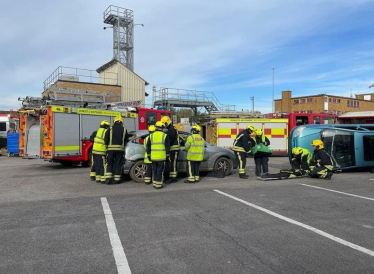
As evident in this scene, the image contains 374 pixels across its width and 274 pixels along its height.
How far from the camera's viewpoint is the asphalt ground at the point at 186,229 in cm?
333

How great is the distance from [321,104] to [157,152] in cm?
4348

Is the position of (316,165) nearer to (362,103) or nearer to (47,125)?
(47,125)

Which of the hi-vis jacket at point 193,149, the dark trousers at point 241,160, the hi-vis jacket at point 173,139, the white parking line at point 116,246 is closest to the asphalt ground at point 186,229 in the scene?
the white parking line at point 116,246

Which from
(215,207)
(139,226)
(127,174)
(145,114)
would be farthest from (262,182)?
(145,114)

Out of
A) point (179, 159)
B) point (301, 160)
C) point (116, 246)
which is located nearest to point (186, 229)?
point (116, 246)

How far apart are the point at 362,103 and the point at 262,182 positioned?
2004 inches

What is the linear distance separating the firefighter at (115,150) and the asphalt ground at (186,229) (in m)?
0.44

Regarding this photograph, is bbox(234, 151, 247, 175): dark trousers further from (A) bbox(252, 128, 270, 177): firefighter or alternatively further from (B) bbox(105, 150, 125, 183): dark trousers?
(B) bbox(105, 150, 125, 183): dark trousers

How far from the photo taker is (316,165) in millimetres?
9172

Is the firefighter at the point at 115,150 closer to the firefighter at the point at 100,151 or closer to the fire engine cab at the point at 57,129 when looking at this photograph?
the firefighter at the point at 100,151

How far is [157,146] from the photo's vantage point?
7266mm

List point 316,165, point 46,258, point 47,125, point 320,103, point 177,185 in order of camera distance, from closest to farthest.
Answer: point 46,258 < point 177,185 < point 316,165 < point 47,125 < point 320,103

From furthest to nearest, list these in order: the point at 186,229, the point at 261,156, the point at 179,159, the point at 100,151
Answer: the point at 261,156 → the point at 179,159 → the point at 100,151 → the point at 186,229

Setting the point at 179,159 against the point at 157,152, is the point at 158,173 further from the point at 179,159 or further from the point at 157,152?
the point at 179,159
